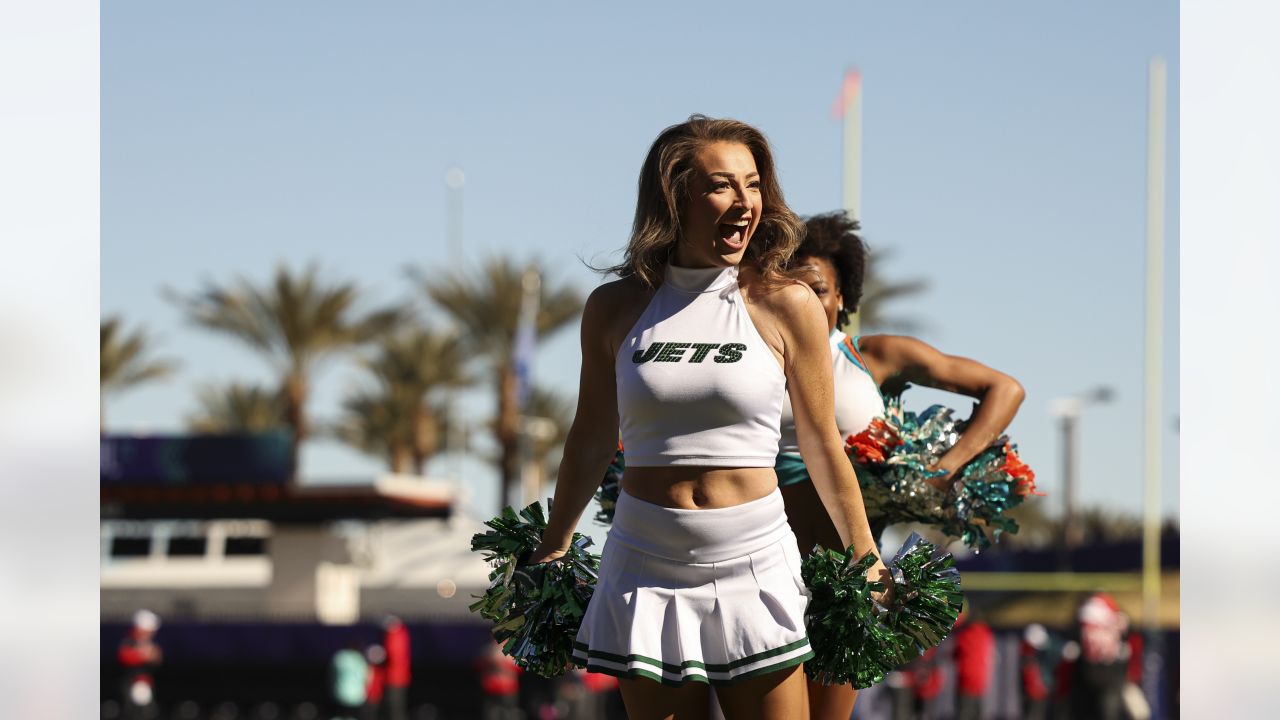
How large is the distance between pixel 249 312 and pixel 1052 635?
18082mm

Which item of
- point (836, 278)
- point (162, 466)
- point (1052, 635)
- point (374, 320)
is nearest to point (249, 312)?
point (374, 320)

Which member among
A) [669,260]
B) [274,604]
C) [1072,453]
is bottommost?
[274,604]

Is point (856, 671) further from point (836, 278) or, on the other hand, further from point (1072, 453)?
point (1072, 453)

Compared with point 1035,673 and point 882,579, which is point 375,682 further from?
point 882,579

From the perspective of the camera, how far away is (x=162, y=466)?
36500mm

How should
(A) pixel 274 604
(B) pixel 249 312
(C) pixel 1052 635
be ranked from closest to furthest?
(C) pixel 1052 635, (B) pixel 249 312, (A) pixel 274 604

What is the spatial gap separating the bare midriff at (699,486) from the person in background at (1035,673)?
17.5m

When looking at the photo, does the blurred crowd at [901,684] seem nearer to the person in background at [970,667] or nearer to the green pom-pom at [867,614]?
the person in background at [970,667]

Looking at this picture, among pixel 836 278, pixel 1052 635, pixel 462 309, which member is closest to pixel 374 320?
pixel 462 309

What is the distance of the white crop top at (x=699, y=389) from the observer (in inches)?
142

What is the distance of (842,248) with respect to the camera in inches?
199

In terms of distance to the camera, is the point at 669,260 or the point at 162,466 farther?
the point at 162,466

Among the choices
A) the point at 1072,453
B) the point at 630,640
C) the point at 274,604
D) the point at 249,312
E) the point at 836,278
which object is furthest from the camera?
the point at 1072,453

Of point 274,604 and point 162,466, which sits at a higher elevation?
point 162,466
